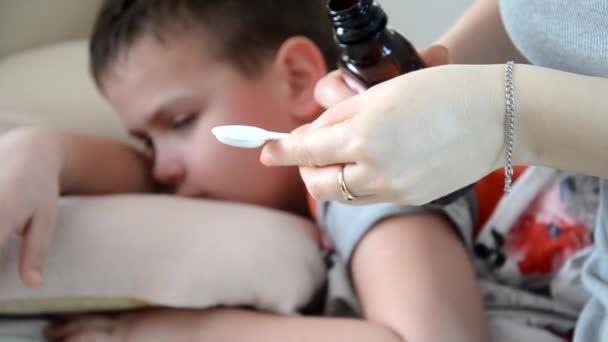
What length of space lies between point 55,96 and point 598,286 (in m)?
0.91

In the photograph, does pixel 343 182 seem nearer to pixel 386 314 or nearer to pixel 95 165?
pixel 386 314

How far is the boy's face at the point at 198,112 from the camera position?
78 cm

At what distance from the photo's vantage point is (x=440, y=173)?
40cm

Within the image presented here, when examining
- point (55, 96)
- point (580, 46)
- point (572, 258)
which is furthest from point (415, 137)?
point (55, 96)

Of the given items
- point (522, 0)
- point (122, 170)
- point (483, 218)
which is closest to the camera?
point (522, 0)

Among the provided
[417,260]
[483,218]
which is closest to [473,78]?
[417,260]

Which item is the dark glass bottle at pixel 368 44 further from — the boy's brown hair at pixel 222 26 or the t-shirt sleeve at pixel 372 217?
the boy's brown hair at pixel 222 26

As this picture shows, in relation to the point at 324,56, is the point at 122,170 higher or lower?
lower

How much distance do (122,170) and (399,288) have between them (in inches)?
18.2

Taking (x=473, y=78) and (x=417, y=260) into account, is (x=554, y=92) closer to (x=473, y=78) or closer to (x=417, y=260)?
(x=473, y=78)

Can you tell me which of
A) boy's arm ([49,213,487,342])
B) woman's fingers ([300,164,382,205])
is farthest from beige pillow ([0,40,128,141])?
woman's fingers ([300,164,382,205])

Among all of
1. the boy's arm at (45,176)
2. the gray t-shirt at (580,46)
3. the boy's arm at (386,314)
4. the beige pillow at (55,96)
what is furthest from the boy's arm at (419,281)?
the beige pillow at (55,96)

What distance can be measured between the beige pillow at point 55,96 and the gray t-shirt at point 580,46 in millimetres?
713

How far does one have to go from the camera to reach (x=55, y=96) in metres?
1.05
